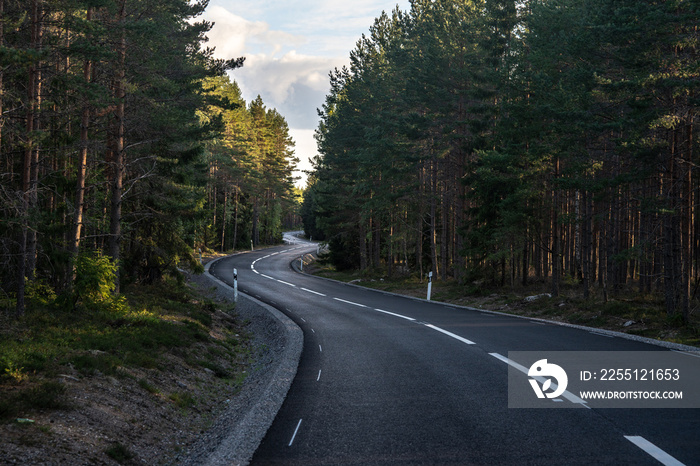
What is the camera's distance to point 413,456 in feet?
15.5

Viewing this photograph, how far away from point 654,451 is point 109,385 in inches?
277

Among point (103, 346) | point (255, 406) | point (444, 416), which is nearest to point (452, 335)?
point (444, 416)

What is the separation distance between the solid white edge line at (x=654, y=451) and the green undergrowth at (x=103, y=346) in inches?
239

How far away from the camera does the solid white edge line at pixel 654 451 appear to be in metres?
4.36

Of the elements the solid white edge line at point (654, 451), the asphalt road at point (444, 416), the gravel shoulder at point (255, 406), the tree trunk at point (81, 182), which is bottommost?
the gravel shoulder at point (255, 406)

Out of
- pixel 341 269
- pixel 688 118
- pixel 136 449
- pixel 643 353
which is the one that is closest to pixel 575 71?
pixel 688 118

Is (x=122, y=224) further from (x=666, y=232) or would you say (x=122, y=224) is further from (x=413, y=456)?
(x=666, y=232)

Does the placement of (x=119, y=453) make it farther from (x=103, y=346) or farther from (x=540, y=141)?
(x=540, y=141)

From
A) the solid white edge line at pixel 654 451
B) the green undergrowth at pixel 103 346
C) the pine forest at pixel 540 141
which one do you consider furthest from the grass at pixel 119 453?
the pine forest at pixel 540 141

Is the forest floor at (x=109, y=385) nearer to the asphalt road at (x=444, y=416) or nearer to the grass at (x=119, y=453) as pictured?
the grass at (x=119, y=453)

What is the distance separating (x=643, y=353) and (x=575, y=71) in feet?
38.0

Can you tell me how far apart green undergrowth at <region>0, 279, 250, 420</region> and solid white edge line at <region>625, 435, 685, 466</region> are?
239 inches

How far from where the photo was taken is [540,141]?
22156 millimetres

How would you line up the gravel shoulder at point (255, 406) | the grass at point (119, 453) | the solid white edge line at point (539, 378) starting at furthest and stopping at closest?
the solid white edge line at point (539, 378) → the gravel shoulder at point (255, 406) → the grass at point (119, 453)
